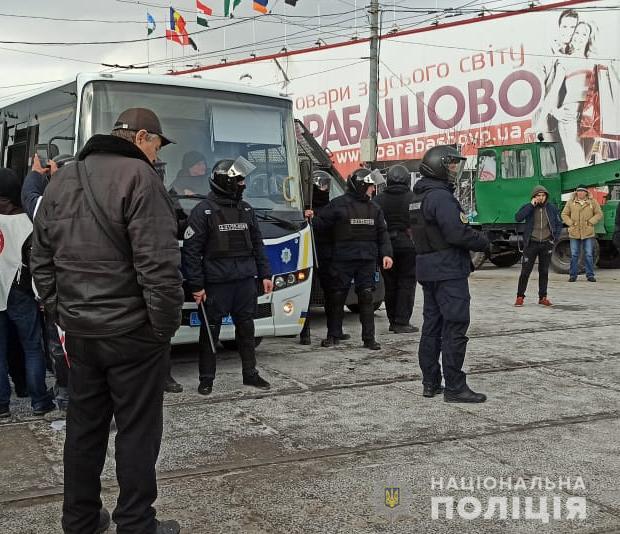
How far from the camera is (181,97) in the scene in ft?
24.9

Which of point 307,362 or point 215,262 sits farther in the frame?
point 307,362

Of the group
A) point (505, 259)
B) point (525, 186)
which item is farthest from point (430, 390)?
point (505, 259)

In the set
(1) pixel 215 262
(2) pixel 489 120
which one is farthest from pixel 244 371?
(2) pixel 489 120

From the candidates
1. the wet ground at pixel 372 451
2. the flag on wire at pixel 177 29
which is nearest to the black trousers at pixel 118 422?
the wet ground at pixel 372 451

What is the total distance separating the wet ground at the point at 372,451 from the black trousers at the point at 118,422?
454 mm

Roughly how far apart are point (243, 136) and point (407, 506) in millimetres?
4607

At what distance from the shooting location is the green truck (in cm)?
1723

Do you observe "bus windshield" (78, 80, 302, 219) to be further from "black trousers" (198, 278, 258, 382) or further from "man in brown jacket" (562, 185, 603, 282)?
"man in brown jacket" (562, 185, 603, 282)

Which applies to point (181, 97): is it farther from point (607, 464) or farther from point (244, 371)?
point (607, 464)

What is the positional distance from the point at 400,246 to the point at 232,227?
3.48 meters

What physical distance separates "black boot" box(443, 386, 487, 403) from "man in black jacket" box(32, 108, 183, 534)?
124 inches

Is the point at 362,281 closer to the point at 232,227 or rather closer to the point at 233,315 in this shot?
the point at 233,315

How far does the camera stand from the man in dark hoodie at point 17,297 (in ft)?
18.6

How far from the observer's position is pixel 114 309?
10.7 ft
